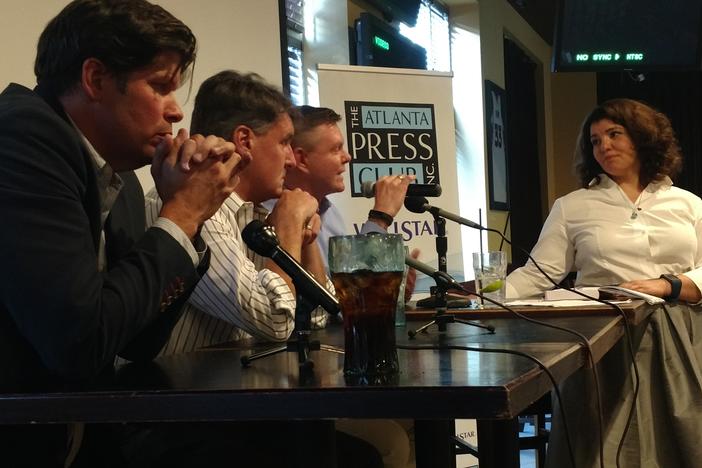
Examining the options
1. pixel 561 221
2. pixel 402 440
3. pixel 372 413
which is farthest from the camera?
pixel 561 221

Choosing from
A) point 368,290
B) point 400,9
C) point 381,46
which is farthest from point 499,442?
point 400,9

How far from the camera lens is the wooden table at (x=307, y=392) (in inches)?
30.9

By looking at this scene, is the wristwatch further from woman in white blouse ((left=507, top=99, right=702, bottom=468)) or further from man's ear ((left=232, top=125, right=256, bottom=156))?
man's ear ((left=232, top=125, right=256, bottom=156))

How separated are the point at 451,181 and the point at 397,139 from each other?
0.34 metres

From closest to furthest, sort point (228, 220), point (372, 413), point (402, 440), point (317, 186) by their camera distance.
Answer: point (372, 413)
point (228, 220)
point (402, 440)
point (317, 186)

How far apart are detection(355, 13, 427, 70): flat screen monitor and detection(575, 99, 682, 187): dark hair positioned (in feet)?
4.59

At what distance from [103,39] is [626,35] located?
396 cm

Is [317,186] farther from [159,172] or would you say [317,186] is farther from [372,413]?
[372,413]

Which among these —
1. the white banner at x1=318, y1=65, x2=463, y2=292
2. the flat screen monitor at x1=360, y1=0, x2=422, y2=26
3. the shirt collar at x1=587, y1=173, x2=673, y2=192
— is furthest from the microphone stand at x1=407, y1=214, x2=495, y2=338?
the flat screen monitor at x1=360, y1=0, x2=422, y2=26

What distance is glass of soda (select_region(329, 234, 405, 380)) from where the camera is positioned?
93cm

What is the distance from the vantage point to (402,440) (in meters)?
1.76

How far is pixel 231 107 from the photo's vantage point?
1.81m

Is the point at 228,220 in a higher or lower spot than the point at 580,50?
lower

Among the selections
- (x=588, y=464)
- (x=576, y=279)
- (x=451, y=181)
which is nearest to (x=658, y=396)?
(x=588, y=464)
